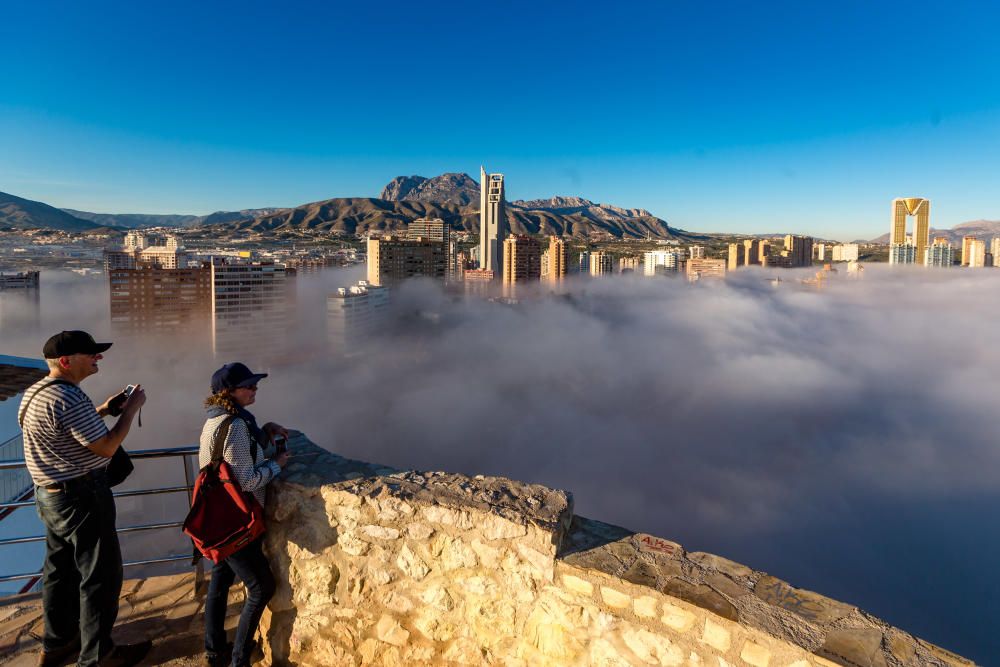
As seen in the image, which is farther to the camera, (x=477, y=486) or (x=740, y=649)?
(x=477, y=486)

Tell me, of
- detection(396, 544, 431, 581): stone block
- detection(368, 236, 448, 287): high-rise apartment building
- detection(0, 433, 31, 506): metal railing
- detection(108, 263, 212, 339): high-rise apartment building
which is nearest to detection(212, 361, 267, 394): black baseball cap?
detection(396, 544, 431, 581): stone block

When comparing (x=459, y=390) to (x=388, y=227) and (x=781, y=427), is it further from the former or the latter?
(x=388, y=227)

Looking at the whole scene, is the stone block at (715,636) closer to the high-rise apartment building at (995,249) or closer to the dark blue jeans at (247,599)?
the dark blue jeans at (247,599)

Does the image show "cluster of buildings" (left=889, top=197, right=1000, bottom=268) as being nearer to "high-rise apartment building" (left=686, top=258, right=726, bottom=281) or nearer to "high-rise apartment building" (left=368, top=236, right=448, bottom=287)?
"high-rise apartment building" (left=686, top=258, right=726, bottom=281)

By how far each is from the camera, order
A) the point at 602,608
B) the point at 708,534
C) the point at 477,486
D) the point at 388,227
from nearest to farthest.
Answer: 1. the point at 602,608
2. the point at 477,486
3. the point at 708,534
4. the point at 388,227

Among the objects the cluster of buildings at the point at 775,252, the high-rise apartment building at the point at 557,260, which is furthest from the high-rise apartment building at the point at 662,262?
the high-rise apartment building at the point at 557,260

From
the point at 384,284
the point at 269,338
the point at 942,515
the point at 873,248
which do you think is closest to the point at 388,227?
the point at 384,284
